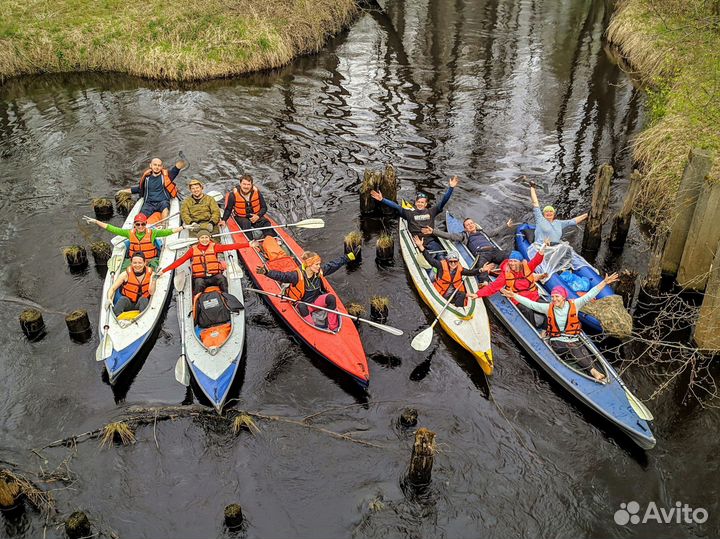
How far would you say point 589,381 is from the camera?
8.68 meters

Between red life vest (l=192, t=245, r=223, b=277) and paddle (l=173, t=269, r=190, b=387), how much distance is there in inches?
18.6

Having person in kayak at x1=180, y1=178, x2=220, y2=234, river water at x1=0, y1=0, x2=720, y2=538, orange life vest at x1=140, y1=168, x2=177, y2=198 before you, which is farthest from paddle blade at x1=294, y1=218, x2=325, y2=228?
orange life vest at x1=140, y1=168, x2=177, y2=198

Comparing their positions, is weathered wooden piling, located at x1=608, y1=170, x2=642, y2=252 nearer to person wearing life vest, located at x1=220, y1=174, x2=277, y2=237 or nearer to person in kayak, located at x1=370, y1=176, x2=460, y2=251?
person in kayak, located at x1=370, y1=176, x2=460, y2=251

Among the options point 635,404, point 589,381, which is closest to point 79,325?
point 589,381

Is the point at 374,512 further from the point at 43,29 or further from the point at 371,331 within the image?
the point at 43,29

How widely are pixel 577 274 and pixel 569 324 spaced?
1.86 meters

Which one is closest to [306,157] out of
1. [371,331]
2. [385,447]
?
[371,331]

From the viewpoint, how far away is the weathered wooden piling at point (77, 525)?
6.94m

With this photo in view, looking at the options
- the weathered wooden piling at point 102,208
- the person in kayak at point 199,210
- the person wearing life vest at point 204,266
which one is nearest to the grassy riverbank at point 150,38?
the weathered wooden piling at point 102,208

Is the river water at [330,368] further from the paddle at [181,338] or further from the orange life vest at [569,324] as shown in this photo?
the orange life vest at [569,324]

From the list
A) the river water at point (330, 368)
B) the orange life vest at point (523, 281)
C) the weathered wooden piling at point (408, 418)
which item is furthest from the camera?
the orange life vest at point (523, 281)

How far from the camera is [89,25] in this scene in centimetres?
2125

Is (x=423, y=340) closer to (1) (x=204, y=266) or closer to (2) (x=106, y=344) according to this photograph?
(1) (x=204, y=266)

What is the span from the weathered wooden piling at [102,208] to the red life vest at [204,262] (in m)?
4.11
